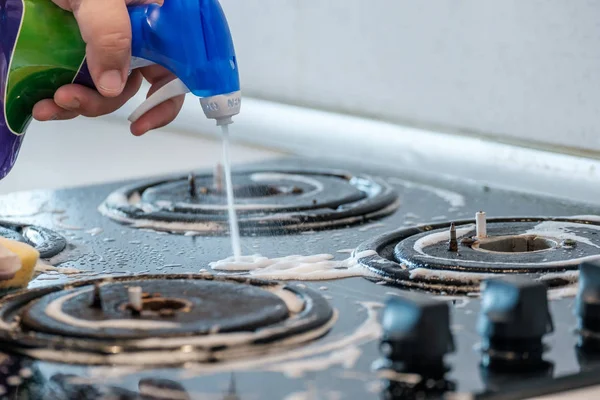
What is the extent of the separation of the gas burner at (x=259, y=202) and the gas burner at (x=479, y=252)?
130mm

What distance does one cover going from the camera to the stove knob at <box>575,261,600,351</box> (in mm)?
769

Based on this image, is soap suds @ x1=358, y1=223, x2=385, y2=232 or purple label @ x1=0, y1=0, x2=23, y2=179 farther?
soap suds @ x1=358, y1=223, x2=385, y2=232

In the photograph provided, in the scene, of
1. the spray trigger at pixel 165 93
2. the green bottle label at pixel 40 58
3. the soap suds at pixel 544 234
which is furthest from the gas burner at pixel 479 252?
the green bottle label at pixel 40 58

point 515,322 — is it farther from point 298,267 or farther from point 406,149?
point 406,149

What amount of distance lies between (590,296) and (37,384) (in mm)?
385

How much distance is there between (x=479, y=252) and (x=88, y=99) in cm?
43

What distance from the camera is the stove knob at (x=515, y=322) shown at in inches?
28.6

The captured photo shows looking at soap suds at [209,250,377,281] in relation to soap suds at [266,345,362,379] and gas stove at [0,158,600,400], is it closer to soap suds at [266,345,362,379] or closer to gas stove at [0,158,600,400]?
gas stove at [0,158,600,400]

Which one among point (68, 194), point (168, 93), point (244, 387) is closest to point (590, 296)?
point (244, 387)

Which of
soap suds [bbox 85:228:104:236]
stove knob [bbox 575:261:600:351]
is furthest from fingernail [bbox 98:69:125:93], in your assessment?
stove knob [bbox 575:261:600:351]

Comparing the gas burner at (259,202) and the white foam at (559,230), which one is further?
the gas burner at (259,202)

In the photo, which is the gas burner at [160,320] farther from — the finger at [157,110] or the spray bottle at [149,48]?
the finger at [157,110]

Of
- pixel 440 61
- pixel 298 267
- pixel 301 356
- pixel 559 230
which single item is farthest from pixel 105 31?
pixel 440 61

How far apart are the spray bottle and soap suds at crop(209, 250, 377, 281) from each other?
137 mm
